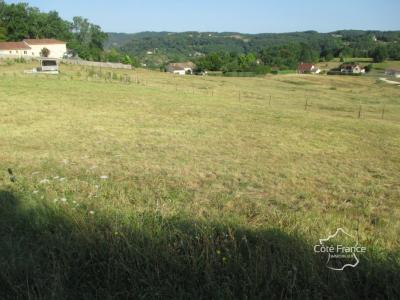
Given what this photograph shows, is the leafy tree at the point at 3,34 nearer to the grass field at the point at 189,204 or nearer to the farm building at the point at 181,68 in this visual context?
the farm building at the point at 181,68

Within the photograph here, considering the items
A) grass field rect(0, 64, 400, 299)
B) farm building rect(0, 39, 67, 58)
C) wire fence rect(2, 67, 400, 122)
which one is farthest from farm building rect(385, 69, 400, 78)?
grass field rect(0, 64, 400, 299)

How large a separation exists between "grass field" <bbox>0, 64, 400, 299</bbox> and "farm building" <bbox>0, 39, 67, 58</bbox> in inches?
2568

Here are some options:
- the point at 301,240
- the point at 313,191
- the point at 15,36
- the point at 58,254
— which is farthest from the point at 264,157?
the point at 15,36

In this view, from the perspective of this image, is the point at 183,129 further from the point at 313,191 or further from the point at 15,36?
the point at 15,36

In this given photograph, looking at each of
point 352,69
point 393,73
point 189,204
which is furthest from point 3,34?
point 393,73

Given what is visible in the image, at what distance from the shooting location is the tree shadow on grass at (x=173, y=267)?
2789mm

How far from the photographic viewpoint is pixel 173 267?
9.93ft

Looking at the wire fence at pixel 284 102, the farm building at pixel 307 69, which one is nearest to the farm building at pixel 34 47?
the wire fence at pixel 284 102

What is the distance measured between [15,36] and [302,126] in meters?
91.9

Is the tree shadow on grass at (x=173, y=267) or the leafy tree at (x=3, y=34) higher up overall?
the leafy tree at (x=3, y=34)

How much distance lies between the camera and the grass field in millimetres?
2900

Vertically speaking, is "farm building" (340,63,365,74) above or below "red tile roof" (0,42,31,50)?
below

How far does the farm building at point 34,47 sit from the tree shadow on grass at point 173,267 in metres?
81.5

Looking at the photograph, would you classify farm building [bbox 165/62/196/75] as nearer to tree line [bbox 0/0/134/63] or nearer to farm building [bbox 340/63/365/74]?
tree line [bbox 0/0/134/63]
